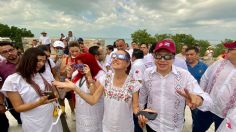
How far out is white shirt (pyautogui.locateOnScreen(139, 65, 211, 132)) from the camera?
3066mm

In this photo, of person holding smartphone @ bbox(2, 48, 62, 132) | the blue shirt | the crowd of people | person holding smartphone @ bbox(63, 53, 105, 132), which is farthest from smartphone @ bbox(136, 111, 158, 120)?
the blue shirt

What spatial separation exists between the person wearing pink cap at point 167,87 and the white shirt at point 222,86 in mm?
730

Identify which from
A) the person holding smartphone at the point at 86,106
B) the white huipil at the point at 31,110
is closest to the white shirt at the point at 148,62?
the person holding smartphone at the point at 86,106

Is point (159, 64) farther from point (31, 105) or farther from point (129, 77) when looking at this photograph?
point (31, 105)

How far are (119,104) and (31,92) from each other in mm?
1208

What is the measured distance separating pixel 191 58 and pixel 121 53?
3002 millimetres

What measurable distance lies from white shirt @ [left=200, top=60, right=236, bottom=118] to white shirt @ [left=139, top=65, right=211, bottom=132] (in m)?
0.74

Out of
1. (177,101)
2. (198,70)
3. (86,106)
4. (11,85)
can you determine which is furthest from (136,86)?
(198,70)

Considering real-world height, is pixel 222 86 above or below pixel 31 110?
above

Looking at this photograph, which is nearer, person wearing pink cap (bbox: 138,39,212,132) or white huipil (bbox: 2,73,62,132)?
person wearing pink cap (bbox: 138,39,212,132)

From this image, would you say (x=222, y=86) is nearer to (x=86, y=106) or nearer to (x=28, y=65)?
(x=86, y=106)

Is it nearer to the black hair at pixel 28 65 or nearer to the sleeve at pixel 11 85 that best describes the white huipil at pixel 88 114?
the black hair at pixel 28 65

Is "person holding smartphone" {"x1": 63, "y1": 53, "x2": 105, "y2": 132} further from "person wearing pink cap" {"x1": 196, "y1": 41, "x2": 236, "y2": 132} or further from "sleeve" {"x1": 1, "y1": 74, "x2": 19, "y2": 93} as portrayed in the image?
"person wearing pink cap" {"x1": 196, "y1": 41, "x2": 236, "y2": 132}

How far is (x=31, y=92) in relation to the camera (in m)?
3.40
